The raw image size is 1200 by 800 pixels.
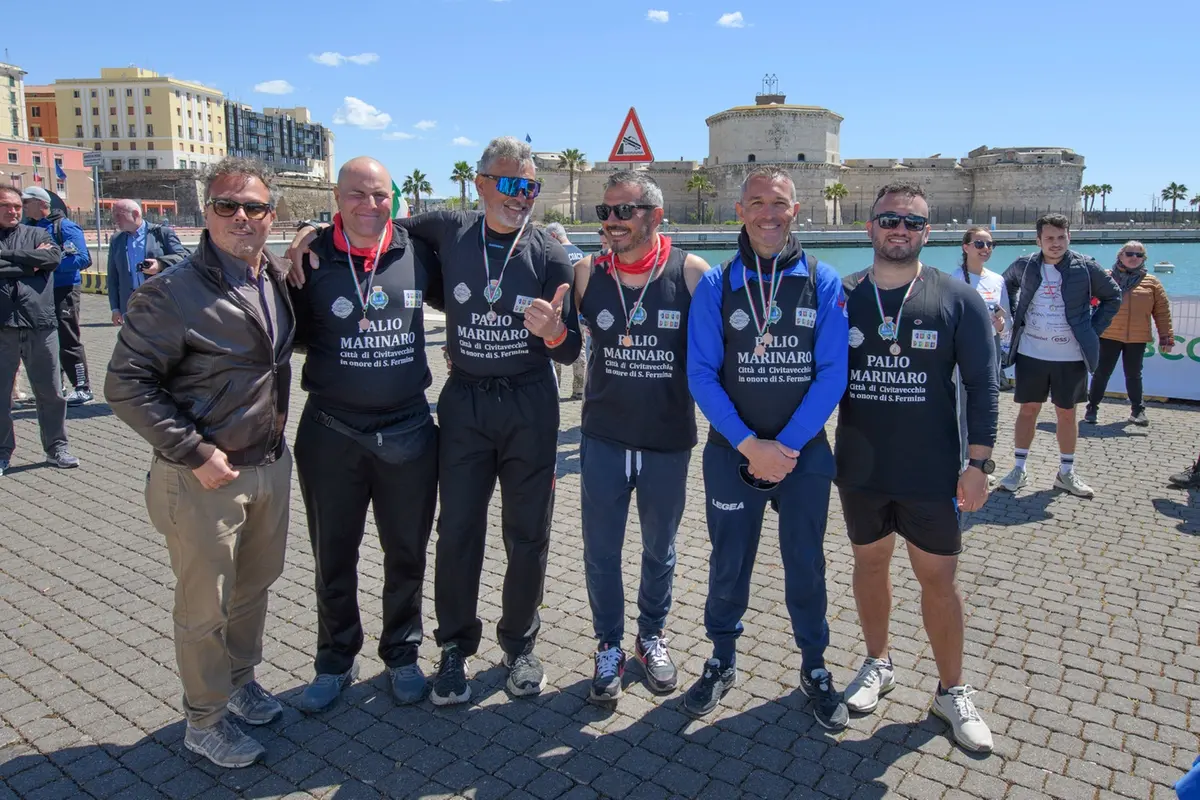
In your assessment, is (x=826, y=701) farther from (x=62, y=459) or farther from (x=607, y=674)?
(x=62, y=459)

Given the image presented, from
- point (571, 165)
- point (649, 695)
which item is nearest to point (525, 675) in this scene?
point (649, 695)

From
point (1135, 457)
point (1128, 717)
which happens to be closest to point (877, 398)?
point (1128, 717)

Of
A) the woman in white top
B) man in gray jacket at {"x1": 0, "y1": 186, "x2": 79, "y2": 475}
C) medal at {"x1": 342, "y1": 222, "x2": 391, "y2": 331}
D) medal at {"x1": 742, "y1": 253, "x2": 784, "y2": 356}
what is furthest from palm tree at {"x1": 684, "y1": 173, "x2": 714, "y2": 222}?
medal at {"x1": 342, "y1": 222, "x2": 391, "y2": 331}

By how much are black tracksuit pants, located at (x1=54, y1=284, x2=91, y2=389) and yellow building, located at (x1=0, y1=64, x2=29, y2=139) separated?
8719 cm

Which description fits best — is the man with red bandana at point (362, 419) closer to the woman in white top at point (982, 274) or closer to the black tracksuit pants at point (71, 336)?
the woman in white top at point (982, 274)

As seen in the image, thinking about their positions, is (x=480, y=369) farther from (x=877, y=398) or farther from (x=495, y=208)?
(x=877, y=398)

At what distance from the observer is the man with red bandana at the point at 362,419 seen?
3600 mm

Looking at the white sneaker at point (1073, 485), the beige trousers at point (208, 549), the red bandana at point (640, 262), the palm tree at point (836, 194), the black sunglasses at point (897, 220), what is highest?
the palm tree at point (836, 194)

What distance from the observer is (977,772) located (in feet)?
10.8

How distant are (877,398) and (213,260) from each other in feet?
8.83

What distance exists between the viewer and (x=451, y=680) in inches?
149

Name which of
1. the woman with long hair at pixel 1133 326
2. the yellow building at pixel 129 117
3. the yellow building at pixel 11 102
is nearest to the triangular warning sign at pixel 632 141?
the woman with long hair at pixel 1133 326

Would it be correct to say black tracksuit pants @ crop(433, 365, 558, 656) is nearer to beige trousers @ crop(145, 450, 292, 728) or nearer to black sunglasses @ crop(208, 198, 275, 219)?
beige trousers @ crop(145, 450, 292, 728)

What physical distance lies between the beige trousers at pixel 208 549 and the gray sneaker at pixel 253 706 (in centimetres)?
18
